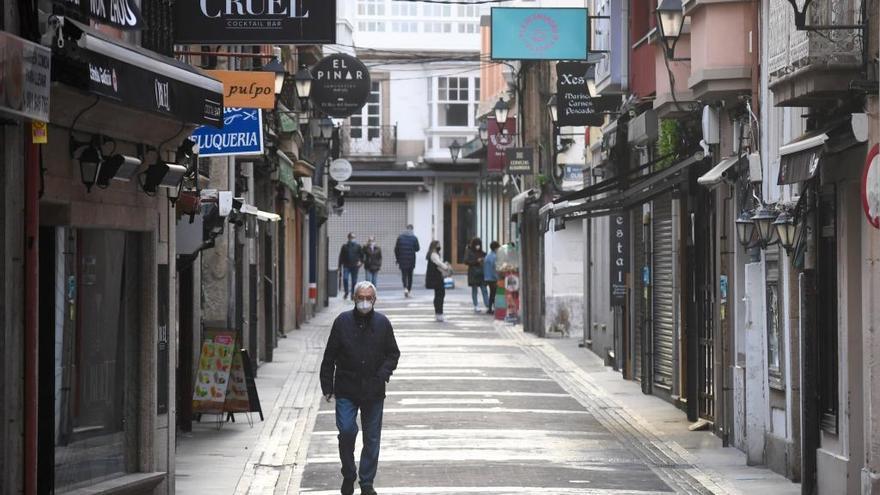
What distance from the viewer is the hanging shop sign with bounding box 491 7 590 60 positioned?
2442 cm

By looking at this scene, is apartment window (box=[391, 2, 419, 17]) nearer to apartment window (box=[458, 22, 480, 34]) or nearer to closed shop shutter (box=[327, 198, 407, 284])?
apartment window (box=[458, 22, 480, 34])

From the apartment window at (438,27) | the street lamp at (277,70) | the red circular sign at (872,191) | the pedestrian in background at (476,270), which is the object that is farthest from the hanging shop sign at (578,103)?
the apartment window at (438,27)

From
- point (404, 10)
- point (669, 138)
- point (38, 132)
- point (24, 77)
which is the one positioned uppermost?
point (404, 10)

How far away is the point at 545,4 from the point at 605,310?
7266 mm

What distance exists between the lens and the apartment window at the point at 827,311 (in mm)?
14883

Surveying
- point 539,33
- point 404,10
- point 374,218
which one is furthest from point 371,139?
point 539,33

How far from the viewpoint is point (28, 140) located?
1084 centimetres

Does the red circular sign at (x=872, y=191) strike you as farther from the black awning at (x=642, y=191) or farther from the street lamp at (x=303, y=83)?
the street lamp at (x=303, y=83)

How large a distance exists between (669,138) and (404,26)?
42.4m

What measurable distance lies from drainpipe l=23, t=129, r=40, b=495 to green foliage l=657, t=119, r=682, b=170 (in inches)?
472

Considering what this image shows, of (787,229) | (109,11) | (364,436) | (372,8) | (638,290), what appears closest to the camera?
(109,11)

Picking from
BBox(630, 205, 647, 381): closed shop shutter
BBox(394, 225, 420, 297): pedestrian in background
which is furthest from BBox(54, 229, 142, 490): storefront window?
BBox(394, 225, 420, 297): pedestrian in background

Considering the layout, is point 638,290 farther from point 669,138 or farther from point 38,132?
point 38,132

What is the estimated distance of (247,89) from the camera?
17922mm
